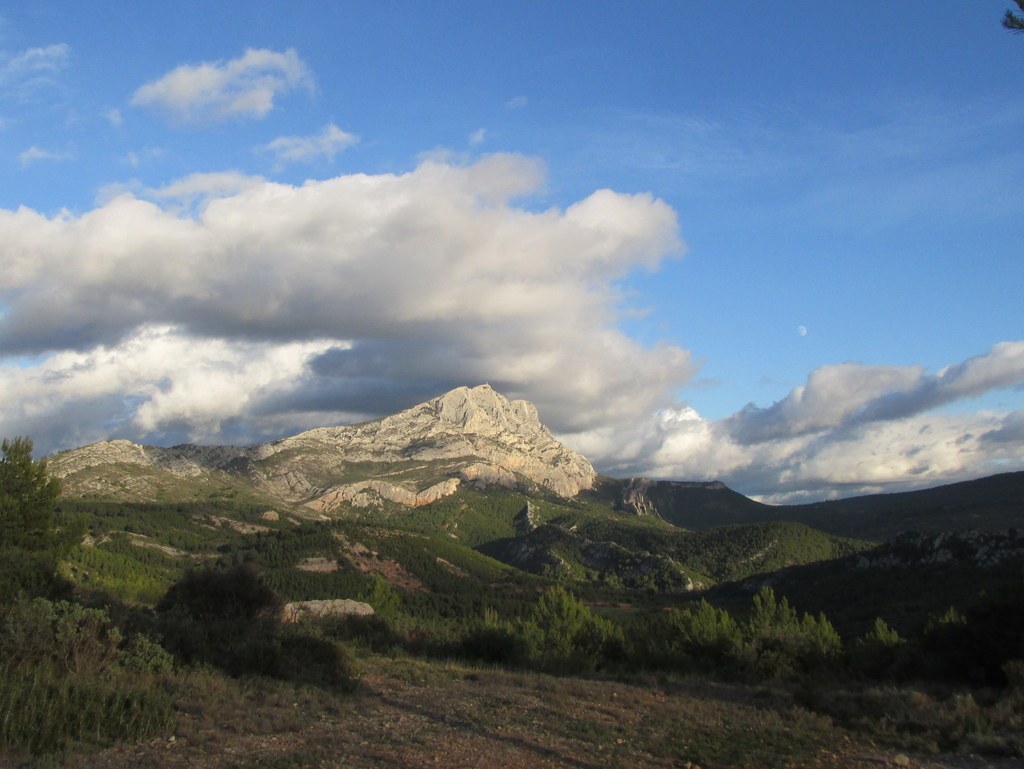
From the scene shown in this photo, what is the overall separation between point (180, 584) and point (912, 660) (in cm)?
3500

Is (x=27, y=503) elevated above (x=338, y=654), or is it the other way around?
(x=27, y=503)

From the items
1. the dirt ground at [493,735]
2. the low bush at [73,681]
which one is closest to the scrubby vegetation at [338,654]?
the low bush at [73,681]

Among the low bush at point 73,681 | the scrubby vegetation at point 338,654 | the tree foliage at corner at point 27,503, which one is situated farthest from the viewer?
the tree foliage at corner at point 27,503

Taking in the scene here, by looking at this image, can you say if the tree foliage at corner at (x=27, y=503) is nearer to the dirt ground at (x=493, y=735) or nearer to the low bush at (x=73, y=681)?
the low bush at (x=73, y=681)

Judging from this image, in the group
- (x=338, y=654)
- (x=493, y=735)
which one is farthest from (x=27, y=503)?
(x=493, y=735)

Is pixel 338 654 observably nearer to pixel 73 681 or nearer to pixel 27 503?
pixel 73 681

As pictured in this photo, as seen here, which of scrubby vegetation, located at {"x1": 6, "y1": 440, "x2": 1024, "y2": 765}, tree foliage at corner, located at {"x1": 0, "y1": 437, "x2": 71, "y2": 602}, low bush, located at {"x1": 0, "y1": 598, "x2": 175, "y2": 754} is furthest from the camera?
tree foliage at corner, located at {"x1": 0, "y1": 437, "x2": 71, "y2": 602}

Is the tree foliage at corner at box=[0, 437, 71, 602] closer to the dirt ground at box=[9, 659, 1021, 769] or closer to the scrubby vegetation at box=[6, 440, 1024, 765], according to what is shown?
the scrubby vegetation at box=[6, 440, 1024, 765]

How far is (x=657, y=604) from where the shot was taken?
6442 inches

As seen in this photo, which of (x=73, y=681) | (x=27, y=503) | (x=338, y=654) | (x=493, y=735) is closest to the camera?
(x=73, y=681)

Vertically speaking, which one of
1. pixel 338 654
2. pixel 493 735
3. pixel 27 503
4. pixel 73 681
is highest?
pixel 27 503

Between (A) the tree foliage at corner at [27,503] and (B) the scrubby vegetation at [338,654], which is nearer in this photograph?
(B) the scrubby vegetation at [338,654]

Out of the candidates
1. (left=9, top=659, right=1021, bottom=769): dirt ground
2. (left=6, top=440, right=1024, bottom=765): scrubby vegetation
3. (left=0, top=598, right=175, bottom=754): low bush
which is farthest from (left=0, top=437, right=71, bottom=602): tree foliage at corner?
(left=9, top=659, right=1021, bottom=769): dirt ground

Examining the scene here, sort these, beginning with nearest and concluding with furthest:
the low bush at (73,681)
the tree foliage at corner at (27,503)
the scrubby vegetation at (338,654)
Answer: the low bush at (73,681), the scrubby vegetation at (338,654), the tree foliage at corner at (27,503)
